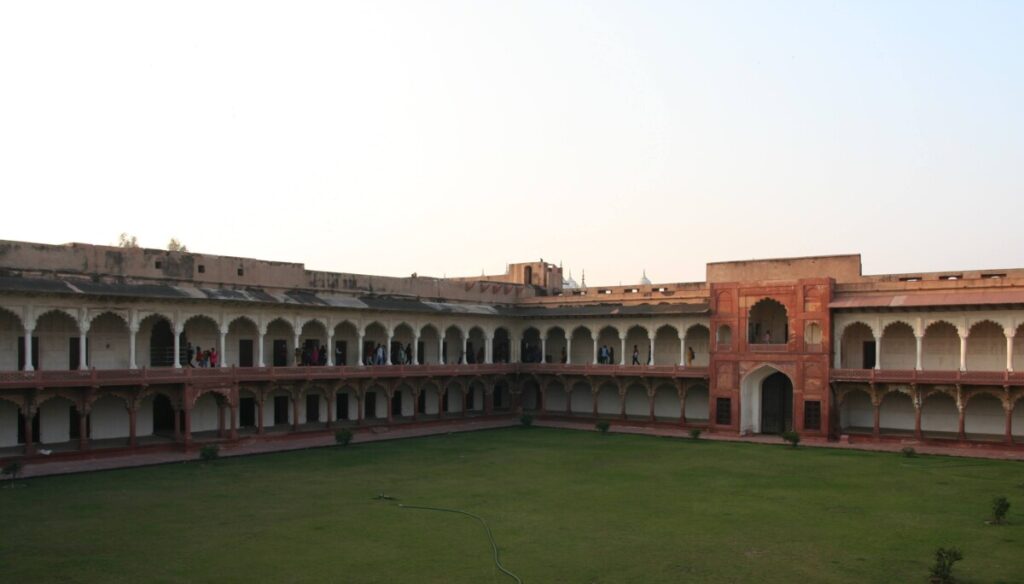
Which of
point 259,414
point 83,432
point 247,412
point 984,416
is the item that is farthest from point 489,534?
point 984,416

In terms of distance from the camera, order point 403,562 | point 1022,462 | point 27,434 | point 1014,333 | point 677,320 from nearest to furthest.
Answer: point 403,562 < point 27,434 < point 1022,462 < point 1014,333 < point 677,320

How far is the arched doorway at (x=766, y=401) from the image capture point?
3766 centimetres

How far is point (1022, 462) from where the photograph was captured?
2803cm

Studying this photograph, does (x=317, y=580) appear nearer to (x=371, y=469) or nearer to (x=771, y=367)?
(x=371, y=469)

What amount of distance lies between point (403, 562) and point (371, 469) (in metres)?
11.6

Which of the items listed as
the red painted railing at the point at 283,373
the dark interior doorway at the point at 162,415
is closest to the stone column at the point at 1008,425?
the red painted railing at the point at 283,373

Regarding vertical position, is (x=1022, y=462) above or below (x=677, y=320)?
below

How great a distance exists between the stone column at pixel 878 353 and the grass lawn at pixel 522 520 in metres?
6.73

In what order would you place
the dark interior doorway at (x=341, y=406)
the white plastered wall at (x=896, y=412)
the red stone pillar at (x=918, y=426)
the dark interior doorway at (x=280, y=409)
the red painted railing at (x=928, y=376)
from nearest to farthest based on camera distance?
the red painted railing at (x=928, y=376) → the red stone pillar at (x=918, y=426) → the white plastered wall at (x=896, y=412) → the dark interior doorway at (x=280, y=409) → the dark interior doorway at (x=341, y=406)

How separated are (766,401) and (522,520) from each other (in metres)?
22.9

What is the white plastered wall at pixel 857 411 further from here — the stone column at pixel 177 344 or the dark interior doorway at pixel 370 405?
the stone column at pixel 177 344

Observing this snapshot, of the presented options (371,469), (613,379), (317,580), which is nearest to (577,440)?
(613,379)

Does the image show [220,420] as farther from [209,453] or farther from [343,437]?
[343,437]

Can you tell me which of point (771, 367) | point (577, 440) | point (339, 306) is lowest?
point (577, 440)
